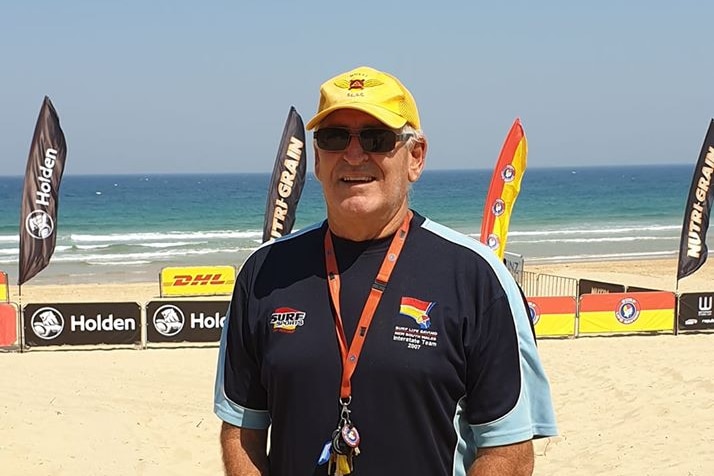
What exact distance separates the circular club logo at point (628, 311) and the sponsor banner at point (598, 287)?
1519 mm

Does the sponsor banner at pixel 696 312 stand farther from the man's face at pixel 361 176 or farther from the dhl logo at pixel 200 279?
the man's face at pixel 361 176

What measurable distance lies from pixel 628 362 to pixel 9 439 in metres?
8.81

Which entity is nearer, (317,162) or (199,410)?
(317,162)

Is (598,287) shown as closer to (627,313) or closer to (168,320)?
(627,313)

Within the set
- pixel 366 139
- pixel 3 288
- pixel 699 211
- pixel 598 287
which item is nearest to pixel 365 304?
pixel 366 139

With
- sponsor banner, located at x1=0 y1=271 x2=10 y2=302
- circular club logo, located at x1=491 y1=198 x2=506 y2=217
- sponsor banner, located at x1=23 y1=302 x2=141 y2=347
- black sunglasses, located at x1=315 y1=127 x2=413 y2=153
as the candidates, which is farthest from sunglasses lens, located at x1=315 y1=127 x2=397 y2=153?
sponsor banner, located at x1=0 y1=271 x2=10 y2=302

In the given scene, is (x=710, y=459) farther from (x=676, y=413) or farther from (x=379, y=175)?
(x=379, y=175)

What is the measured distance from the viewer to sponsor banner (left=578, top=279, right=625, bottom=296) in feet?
55.0

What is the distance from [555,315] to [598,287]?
11.2 ft

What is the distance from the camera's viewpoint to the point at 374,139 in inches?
93.4

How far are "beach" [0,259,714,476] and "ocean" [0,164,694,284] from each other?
5295 mm

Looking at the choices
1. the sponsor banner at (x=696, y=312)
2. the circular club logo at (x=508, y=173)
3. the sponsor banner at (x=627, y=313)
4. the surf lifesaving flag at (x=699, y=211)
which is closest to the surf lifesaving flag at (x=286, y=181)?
the circular club logo at (x=508, y=173)

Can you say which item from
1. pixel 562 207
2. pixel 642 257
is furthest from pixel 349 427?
pixel 562 207

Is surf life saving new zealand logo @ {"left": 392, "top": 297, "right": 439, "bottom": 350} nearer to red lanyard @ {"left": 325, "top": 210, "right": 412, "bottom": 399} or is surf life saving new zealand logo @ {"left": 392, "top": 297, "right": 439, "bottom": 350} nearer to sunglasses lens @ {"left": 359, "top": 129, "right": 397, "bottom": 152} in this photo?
red lanyard @ {"left": 325, "top": 210, "right": 412, "bottom": 399}
